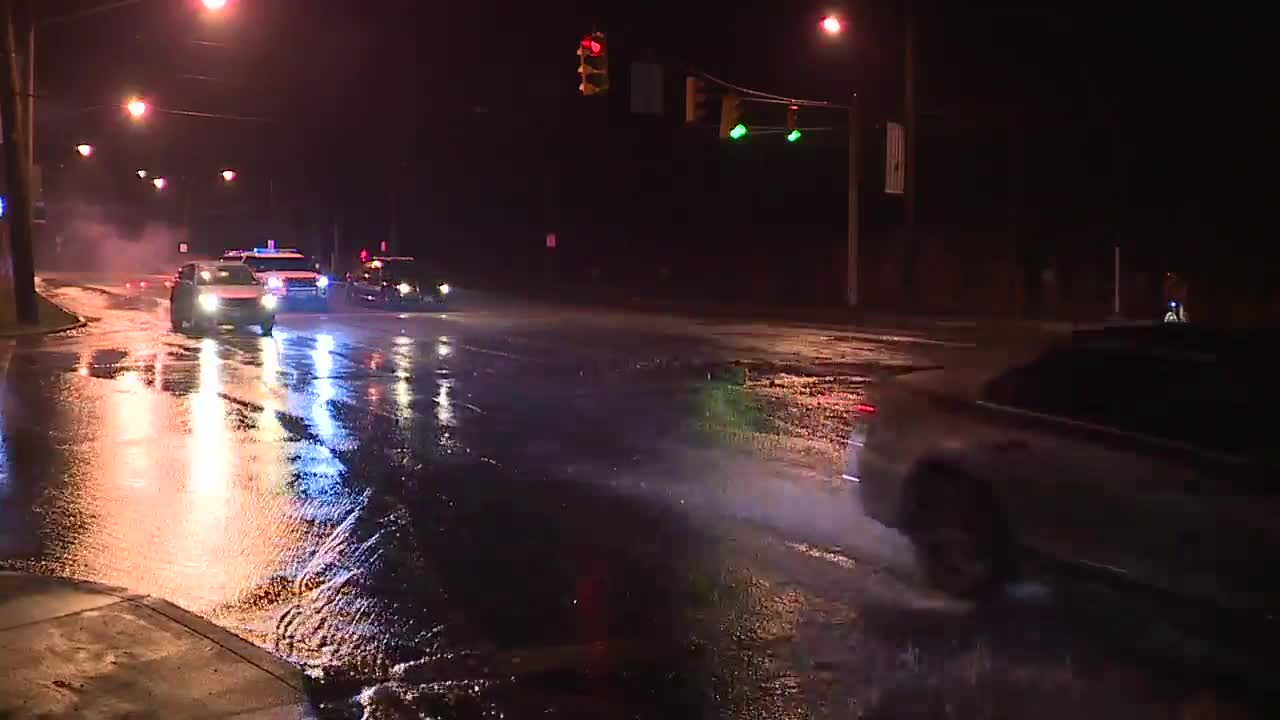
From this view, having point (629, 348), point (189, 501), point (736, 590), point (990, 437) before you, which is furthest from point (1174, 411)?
point (629, 348)

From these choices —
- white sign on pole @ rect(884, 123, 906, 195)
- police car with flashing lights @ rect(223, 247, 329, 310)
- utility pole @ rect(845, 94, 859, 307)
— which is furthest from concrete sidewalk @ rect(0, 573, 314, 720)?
police car with flashing lights @ rect(223, 247, 329, 310)

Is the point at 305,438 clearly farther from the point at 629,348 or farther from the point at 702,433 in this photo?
the point at 629,348

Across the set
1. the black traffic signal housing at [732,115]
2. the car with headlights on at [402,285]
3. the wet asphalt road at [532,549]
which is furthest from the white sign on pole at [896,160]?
the wet asphalt road at [532,549]

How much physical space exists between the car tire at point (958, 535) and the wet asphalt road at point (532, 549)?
0.73 feet

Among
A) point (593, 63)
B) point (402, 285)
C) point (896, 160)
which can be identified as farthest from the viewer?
point (402, 285)

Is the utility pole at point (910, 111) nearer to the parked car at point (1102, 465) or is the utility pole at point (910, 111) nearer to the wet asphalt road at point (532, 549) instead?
the wet asphalt road at point (532, 549)

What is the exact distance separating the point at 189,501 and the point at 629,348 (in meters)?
15.1

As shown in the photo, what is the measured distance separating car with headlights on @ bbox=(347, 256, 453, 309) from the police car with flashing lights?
4.85 metres

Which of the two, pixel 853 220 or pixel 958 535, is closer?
pixel 958 535

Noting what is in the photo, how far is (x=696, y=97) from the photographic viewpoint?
25.3 meters

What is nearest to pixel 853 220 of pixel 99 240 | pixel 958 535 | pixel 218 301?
pixel 218 301

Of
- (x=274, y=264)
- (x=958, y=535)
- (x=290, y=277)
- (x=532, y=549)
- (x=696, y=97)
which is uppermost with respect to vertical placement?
(x=696, y=97)

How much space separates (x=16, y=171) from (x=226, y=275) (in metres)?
4.69

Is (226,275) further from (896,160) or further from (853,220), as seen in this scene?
(896,160)
